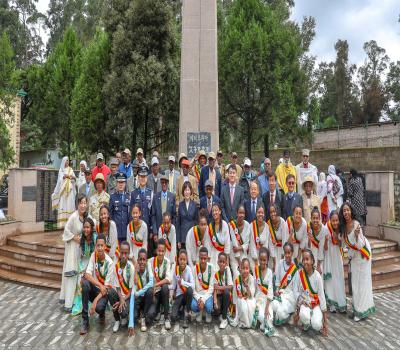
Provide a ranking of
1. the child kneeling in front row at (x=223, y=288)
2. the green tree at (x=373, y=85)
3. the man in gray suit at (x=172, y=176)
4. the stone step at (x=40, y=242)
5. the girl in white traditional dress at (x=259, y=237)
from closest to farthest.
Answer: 1. the child kneeling in front row at (x=223, y=288)
2. the girl in white traditional dress at (x=259, y=237)
3. the man in gray suit at (x=172, y=176)
4. the stone step at (x=40, y=242)
5. the green tree at (x=373, y=85)

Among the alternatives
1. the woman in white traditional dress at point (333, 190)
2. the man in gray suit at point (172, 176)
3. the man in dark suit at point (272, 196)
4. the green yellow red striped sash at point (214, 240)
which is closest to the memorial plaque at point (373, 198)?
the woman in white traditional dress at point (333, 190)

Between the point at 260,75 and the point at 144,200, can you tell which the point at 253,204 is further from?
the point at 260,75

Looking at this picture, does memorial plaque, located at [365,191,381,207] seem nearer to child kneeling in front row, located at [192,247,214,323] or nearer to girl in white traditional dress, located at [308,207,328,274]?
girl in white traditional dress, located at [308,207,328,274]

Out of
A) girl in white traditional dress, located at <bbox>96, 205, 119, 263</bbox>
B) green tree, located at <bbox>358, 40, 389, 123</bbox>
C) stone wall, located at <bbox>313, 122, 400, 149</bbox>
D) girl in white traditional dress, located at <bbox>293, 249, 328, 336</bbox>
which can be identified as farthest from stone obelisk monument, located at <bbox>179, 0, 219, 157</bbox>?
green tree, located at <bbox>358, 40, 389, 123</bbox>

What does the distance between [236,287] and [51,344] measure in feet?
8.12

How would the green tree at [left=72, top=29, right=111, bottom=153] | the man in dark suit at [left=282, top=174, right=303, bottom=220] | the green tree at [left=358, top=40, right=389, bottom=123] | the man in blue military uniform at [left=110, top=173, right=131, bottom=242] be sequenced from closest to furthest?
1. the man in blue military uniform at [left=110, top=173, right=131, bottom=242]
2. the man in dark suit at [left=282, top=174, right=303, bottom=220]
3. the green tree at [left=72, top=29, right=111, bottom=153]
4. the green tree at [left=358, top=40, right=389, bottom=123]

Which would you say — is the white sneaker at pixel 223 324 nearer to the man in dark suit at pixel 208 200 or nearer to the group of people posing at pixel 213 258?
the group of people posing at pixel 213 258

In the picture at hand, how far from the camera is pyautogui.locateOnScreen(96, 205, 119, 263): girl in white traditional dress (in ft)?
19.1

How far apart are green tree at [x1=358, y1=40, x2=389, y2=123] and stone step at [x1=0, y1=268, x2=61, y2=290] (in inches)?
1372

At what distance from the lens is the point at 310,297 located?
5.31 meters

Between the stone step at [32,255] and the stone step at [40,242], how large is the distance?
9 cm

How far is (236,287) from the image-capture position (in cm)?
554

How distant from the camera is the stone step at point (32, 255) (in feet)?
26.3

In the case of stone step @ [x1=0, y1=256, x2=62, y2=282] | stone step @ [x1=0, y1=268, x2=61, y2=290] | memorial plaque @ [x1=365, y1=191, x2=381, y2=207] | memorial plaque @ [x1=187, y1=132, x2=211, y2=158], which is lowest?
stone step @ [x1=0, y1=268, x2=61, y2=290]
